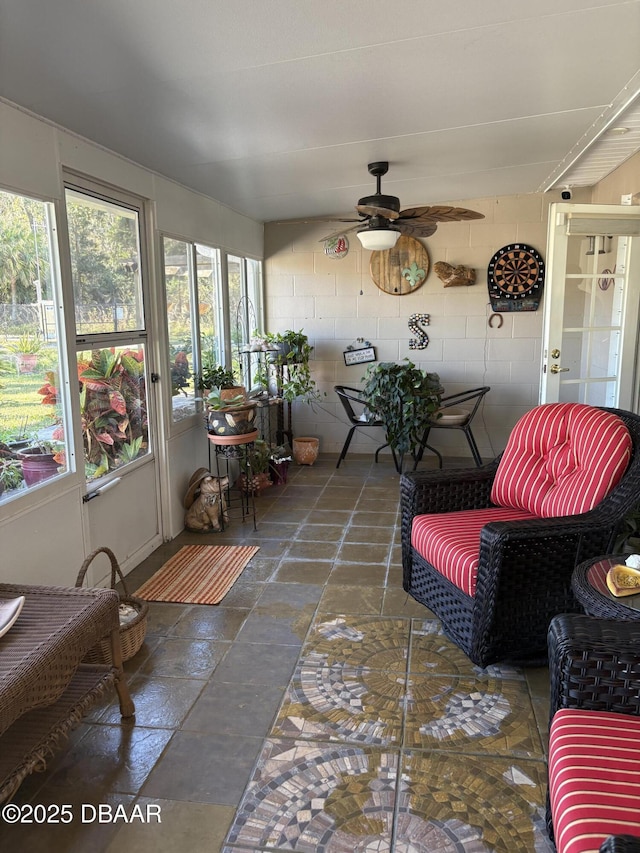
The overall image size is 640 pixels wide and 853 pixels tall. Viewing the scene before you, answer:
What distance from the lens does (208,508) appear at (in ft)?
12.9

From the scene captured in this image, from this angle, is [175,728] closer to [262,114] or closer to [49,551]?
[49,551]

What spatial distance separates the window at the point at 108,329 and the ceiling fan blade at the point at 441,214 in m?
1.52

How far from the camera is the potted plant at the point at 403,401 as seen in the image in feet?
16.7

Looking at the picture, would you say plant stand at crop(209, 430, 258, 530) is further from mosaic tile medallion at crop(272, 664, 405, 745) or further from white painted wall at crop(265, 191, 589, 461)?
mosaic tile medallion at crop(272, 664, 405, 745)

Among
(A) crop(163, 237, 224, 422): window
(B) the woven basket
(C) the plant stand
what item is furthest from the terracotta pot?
(B) the woven basket

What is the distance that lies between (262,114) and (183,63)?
0.67m

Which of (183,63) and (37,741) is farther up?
(183,63)

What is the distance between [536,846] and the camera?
5.22 ft

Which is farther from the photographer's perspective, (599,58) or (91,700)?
(599,58)

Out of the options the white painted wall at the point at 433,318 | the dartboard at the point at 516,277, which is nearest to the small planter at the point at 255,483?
the white painted wall at the point at 433,318

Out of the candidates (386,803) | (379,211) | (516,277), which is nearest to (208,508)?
(379,211)

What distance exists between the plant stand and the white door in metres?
1.88

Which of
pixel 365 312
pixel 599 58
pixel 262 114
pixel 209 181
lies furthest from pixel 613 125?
pixel 365 312

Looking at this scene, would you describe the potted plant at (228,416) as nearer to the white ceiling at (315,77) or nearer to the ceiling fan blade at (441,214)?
the white ceiling at (315,77)
